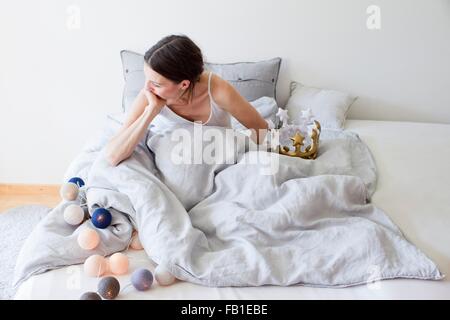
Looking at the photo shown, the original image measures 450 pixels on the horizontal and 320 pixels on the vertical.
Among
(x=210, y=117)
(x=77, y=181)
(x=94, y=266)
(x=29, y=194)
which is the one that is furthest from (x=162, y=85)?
(x=29, y=194)

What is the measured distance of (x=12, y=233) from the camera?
2.16 metres

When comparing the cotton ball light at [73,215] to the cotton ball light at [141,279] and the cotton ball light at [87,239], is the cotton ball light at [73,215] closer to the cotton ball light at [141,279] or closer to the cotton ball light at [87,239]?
the cotton ball light at [87,239]

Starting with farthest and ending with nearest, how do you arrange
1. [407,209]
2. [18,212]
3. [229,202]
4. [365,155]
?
[18,212]
[365,155]
[407,209]
[229,202]

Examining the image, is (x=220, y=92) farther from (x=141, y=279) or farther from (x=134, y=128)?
(x=141, y=279)

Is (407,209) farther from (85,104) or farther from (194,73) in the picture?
(85,104)

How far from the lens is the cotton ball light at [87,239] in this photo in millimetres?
1198

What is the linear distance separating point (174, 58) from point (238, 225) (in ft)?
2.02

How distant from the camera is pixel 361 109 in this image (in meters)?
2.61

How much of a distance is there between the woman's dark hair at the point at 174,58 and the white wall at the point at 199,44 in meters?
0.95

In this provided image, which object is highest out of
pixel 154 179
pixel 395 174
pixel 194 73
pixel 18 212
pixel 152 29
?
pixel 152 29

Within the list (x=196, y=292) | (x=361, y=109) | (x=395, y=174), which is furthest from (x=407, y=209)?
(x=361, y=109)

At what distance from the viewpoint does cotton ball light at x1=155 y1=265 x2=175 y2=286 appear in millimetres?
1116

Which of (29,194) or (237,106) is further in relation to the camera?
(29,194)

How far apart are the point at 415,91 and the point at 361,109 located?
12.9 inches
